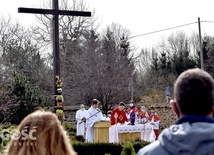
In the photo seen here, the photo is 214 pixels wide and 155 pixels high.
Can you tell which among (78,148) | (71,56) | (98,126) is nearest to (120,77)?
(71,56)

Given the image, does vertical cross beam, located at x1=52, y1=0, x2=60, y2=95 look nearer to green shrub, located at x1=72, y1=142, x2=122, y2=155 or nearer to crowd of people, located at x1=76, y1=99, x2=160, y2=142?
green shrub, located at x1=72, y1=142, x2=122, y2=155

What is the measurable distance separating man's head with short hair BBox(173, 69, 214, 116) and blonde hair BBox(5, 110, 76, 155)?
3.24 feet

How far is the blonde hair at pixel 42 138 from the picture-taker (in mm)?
3314

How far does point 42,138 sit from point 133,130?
1554cm

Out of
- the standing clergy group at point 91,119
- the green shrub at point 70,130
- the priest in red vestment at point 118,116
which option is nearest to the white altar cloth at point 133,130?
the priest in red vestment at point 118,116

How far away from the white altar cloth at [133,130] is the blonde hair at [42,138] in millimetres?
14452

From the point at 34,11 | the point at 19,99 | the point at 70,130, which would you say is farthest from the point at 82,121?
→ the point at 34,11

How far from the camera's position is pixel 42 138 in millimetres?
3326

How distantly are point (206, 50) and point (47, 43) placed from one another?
1459 cm

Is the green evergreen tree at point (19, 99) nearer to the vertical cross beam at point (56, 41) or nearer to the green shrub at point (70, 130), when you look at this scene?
the green shrub at point (70, 130)

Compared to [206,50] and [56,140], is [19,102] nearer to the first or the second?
[56,140]

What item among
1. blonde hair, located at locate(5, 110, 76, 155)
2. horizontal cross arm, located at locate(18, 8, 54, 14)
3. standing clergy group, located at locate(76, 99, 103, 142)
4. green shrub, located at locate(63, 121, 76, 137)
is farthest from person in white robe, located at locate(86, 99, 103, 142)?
blonde hair, located at locate(5, 110, 76, 155)

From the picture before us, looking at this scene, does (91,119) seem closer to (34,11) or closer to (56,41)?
(56,41)

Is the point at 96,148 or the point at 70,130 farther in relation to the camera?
the point at 70,130
